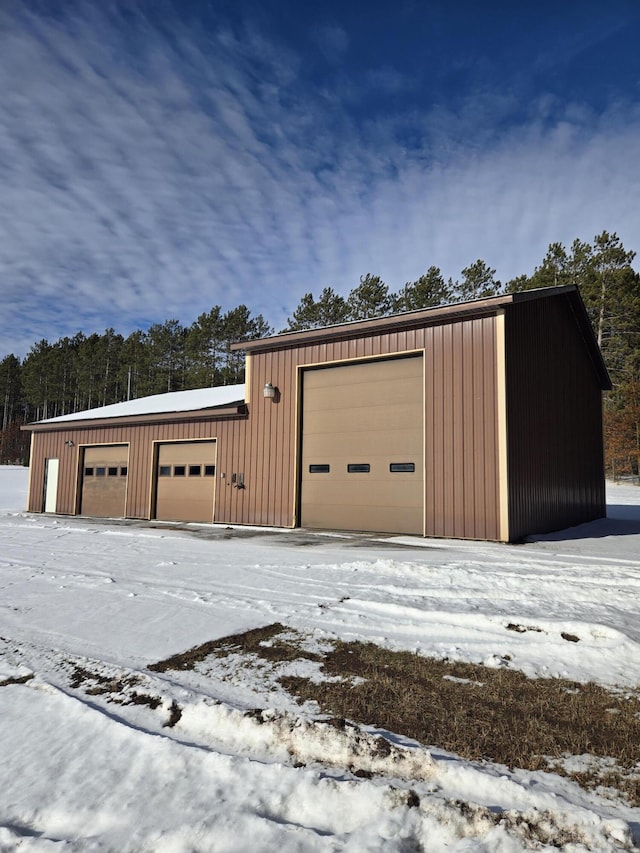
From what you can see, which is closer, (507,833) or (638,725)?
(507,833)

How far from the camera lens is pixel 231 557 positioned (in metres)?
6.41

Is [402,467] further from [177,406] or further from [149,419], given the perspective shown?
[177,406]

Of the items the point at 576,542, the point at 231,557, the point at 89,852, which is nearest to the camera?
the point at 89,852

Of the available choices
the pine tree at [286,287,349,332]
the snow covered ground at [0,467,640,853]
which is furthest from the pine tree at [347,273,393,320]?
the snow covered ground at [0,467,640,853]

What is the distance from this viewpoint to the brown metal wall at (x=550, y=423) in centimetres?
893

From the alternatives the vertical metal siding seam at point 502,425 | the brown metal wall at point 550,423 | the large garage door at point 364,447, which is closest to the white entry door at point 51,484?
the large garage door at point 364,447

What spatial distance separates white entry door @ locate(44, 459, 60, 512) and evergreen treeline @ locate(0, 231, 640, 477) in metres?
7.45

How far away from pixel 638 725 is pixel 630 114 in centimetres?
1433

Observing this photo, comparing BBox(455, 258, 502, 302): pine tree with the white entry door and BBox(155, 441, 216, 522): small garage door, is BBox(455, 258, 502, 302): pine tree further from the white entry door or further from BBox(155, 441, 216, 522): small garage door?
the white entry door

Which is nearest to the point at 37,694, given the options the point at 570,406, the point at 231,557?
the point at 231,557

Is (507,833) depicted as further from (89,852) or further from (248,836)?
(89,852)

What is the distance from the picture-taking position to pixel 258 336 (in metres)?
35.6

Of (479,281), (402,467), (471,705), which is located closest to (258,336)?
(479,281)

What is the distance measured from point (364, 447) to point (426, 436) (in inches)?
55.4
